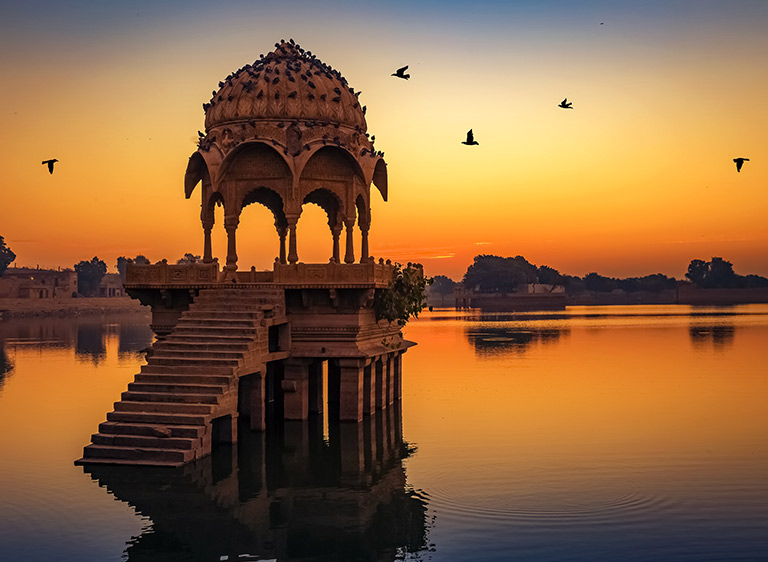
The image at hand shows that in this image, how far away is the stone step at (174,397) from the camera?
22938mm

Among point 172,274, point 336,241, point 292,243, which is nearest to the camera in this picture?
point 172,274

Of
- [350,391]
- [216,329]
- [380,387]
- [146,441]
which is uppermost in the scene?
[216,329]

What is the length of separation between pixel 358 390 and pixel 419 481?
7.50 metres

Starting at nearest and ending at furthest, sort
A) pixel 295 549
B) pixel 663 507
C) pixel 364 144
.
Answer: pixel 295 549 → pixel 663 507 → pixel 364 144

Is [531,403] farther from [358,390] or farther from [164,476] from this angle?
[164,476]

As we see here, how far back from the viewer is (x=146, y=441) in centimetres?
2169

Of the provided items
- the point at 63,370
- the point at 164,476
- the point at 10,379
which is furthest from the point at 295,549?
the point at 63,370

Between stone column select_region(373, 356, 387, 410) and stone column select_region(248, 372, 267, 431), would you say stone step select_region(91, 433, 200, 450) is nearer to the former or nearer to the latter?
stone column select_region(248, 372, 267, 431)

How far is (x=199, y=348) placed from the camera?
82.1 ft

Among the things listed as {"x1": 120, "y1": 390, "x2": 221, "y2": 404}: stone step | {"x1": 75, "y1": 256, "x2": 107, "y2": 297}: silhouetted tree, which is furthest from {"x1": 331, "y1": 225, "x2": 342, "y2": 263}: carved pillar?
{"x1": 75, "y1": 256, "x2": 107, "y2": 297}: silhouetted tree

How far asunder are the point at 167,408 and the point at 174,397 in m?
0.40

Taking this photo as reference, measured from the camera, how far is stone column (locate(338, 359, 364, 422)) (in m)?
29.1

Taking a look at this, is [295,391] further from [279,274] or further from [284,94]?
[284,94]

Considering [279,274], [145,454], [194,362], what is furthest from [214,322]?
[145,454]
